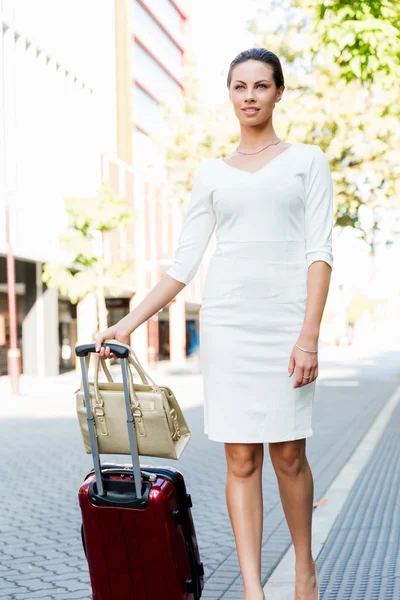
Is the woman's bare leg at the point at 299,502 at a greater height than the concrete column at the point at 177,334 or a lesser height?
greater

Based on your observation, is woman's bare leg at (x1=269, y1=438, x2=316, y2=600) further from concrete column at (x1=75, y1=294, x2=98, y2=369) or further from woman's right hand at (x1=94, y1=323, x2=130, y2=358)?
concrete column at (x1=75, y1=294, x2=98, y2=369)

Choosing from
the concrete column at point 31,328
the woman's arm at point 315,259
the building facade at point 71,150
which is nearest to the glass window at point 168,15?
the building facade at point 71,150

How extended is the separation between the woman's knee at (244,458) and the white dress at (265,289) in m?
0.08

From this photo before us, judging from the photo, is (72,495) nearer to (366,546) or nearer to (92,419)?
(366,546)

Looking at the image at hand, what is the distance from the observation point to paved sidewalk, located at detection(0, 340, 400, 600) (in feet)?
16.6

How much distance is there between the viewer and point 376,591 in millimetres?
4504

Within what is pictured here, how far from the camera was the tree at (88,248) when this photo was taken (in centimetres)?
2822

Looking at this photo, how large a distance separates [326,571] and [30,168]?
2718 centimetres

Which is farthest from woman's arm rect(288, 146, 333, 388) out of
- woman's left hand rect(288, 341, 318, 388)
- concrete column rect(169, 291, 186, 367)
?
concrete column rect(169, 291, 186, 367)

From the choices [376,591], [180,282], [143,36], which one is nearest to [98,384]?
[180,282]

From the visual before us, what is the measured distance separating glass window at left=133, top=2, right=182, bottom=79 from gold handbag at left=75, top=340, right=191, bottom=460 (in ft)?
149

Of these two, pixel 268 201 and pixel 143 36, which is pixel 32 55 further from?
pixel 268 201

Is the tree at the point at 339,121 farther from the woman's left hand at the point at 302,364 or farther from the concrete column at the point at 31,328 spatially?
the woman's left hand at the point at 302,364

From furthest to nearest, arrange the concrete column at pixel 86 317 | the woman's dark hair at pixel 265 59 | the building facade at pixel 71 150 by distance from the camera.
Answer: the concrete column at pixel 86 317 → the building facade at pixel 71 150 → the woman's dark hair at pixel 265 59
